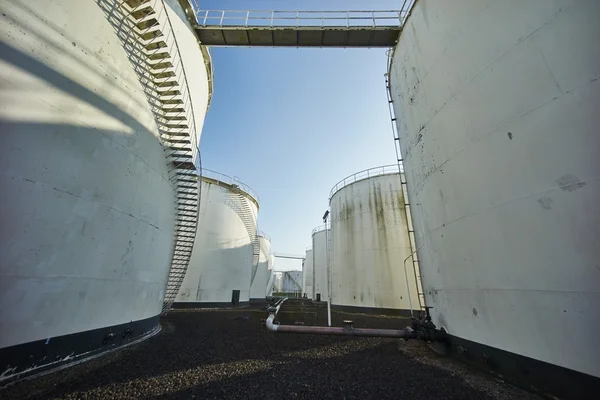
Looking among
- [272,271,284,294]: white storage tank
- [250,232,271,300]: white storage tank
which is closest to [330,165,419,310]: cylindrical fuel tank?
[250,232,271,300]: white storage tank

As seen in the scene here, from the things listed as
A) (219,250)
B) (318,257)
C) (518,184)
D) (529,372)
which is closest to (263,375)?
(529,372)

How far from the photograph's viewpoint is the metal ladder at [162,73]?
235 inches

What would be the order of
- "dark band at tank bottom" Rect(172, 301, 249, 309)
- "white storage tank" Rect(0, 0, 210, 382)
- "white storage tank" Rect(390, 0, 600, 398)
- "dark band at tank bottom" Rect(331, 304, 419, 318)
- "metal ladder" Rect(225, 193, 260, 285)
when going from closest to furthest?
"white storage tank" Rect(390, 0, 600, 398) → "white storage tank" Rect(0, 0, 210, 382) → "dark band at tank bottom" Rect(331, 304, 419, 318) → "dark band at tank bottom" Rect(172, 301, 249, 309) → "metal ladder" Rect(225, 193, 260, 285)

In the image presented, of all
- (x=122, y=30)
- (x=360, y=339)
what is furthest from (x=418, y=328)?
(x=122, y=30)

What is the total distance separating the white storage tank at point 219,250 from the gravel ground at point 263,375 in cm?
1115

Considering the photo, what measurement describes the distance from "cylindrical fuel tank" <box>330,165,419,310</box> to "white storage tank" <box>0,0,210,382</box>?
1261cm

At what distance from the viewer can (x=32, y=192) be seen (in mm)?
3957

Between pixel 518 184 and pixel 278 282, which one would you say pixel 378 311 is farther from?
pixel 278 282

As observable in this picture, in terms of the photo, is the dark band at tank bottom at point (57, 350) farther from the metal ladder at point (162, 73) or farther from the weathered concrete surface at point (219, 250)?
the weathered concrete surface at point (219, 250)

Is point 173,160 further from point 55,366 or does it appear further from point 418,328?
point 418,328

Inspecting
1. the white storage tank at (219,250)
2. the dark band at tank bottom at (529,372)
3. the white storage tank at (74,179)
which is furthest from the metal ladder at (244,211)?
the dark band at tank bottom at (529,372)

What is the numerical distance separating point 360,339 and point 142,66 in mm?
10485

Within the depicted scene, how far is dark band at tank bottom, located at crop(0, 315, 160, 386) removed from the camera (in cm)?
366

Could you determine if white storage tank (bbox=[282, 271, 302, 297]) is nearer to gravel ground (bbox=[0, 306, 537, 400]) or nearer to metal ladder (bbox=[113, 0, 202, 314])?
metal ladder (bbox=[113, 0, 202, 314])
